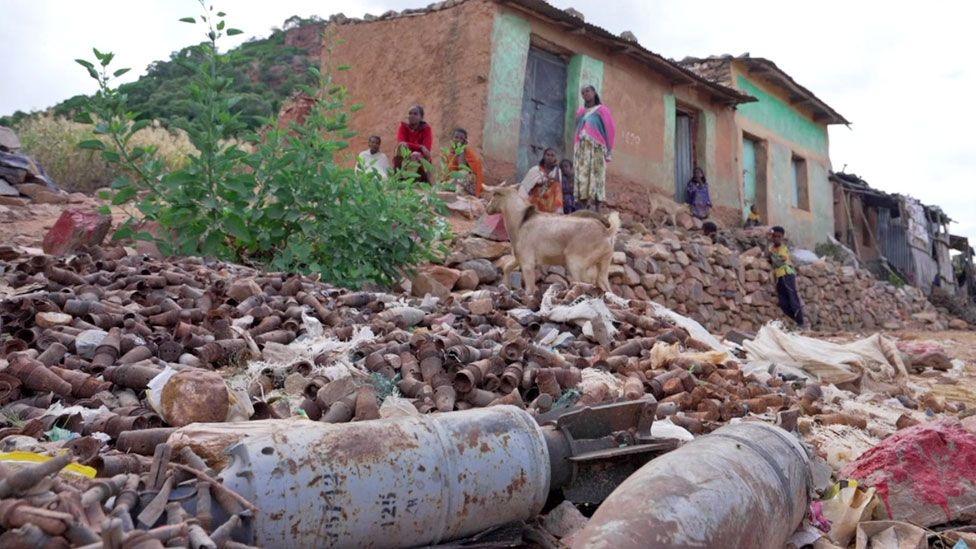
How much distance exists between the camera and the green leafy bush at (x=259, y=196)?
199 inches

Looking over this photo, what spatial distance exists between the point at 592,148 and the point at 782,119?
30.9 ft

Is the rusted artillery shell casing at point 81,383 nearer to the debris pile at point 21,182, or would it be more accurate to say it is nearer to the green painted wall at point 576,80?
the debris pile at point 21,182

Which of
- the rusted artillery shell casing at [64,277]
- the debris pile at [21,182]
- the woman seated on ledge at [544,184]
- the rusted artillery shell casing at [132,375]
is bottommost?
the rusted artillery shell casing at [132,375]

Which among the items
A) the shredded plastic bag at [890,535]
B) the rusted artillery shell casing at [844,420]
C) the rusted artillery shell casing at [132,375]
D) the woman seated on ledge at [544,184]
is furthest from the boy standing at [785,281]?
the rusted artillery shell casing at [132,375]

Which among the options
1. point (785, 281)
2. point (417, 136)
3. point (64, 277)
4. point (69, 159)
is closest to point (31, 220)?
point (69, 159)

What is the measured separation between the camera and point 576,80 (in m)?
11.6

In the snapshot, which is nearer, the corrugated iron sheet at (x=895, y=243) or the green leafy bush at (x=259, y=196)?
the green leafy bush at (x=259, y=196)

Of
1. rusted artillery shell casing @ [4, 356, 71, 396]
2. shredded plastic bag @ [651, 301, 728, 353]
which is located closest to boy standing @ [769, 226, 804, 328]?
shredded plastic bag @ [651, 301, 728, 353]

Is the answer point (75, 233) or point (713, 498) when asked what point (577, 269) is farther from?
point (713, 498)

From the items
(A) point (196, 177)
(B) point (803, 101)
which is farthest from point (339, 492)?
(B) point (803, 101)

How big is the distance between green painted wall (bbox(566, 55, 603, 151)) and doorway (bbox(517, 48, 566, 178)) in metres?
0.09

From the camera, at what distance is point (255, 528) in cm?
163

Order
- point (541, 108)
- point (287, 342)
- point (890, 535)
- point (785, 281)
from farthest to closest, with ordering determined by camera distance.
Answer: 1. point (785, 281)
2. point (541, 108)
3. point (287, 342)
4. point (890, 535)

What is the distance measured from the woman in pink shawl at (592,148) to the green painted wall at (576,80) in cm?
145
